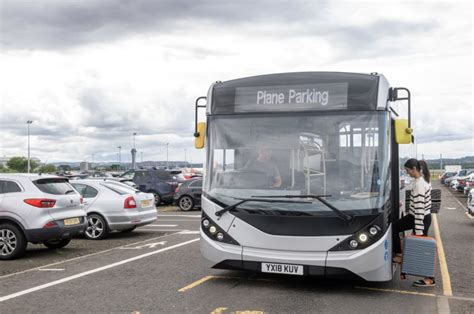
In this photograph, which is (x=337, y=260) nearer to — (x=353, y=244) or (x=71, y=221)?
(x=353, y=244)

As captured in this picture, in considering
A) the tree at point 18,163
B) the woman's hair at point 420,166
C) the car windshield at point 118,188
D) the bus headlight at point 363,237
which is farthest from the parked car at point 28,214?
the tree at point 18,163

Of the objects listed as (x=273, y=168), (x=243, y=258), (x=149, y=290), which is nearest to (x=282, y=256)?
(x=243, y=258)

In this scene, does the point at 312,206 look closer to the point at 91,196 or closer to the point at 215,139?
the point at 215,139

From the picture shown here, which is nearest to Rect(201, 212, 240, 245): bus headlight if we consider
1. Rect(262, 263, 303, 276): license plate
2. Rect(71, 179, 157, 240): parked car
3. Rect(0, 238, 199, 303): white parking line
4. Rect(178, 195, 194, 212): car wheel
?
Rect(262, 263, 303, 276): license plate

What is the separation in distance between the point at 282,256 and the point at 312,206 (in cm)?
76

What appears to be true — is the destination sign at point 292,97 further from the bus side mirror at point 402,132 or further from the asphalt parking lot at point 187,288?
the asphalt parking lot at point 187,288

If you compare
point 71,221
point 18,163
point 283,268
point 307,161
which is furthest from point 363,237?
point 18,163

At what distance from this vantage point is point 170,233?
1499 cm

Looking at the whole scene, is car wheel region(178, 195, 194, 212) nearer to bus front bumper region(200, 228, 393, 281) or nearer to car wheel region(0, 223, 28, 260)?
car wheel region(0, 223, 28, 260)

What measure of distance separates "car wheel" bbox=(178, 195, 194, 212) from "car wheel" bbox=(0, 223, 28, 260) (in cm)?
1307

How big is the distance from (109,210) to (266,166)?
7.15 meters

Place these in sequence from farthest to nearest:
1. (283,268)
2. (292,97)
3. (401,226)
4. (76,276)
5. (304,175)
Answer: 1. (76,276)
2. (401,226)
3. (292,97)
4. (304,175)
5. (283,268)

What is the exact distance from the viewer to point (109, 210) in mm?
13836

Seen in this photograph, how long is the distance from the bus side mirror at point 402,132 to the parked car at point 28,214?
6531 millimetres
